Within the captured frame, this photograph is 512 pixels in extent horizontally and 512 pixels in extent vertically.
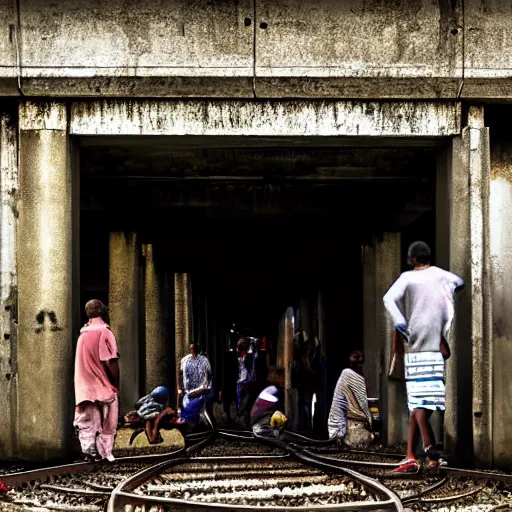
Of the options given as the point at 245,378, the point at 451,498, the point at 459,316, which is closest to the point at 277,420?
the point at 245,378

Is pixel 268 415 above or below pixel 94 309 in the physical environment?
below

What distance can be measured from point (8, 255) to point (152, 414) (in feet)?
14.1

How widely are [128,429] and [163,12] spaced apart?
6.43 meters

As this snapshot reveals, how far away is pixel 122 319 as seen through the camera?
2152cm

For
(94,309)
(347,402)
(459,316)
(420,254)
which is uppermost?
(420,254)

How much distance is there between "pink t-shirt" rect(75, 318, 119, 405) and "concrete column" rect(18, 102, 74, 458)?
1.91ft

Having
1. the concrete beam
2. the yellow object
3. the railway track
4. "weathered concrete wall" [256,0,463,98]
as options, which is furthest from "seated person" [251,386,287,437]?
"weathered concrete wall" [256,0,463,98]

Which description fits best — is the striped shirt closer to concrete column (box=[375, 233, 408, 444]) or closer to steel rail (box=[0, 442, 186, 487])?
concrete column (box=[375, 233, 408, 444])

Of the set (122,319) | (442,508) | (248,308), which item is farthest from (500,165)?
(248,308)

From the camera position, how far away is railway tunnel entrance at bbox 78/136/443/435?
16734 millimetres

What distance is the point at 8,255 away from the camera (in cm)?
1318

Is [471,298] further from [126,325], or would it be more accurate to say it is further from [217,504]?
[126,325]

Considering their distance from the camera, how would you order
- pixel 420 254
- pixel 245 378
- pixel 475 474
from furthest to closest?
pixel 245 378 < pixel 475 474 < pixel 420 254

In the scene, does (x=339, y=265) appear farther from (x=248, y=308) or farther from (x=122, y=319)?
(x=248, y=308)
